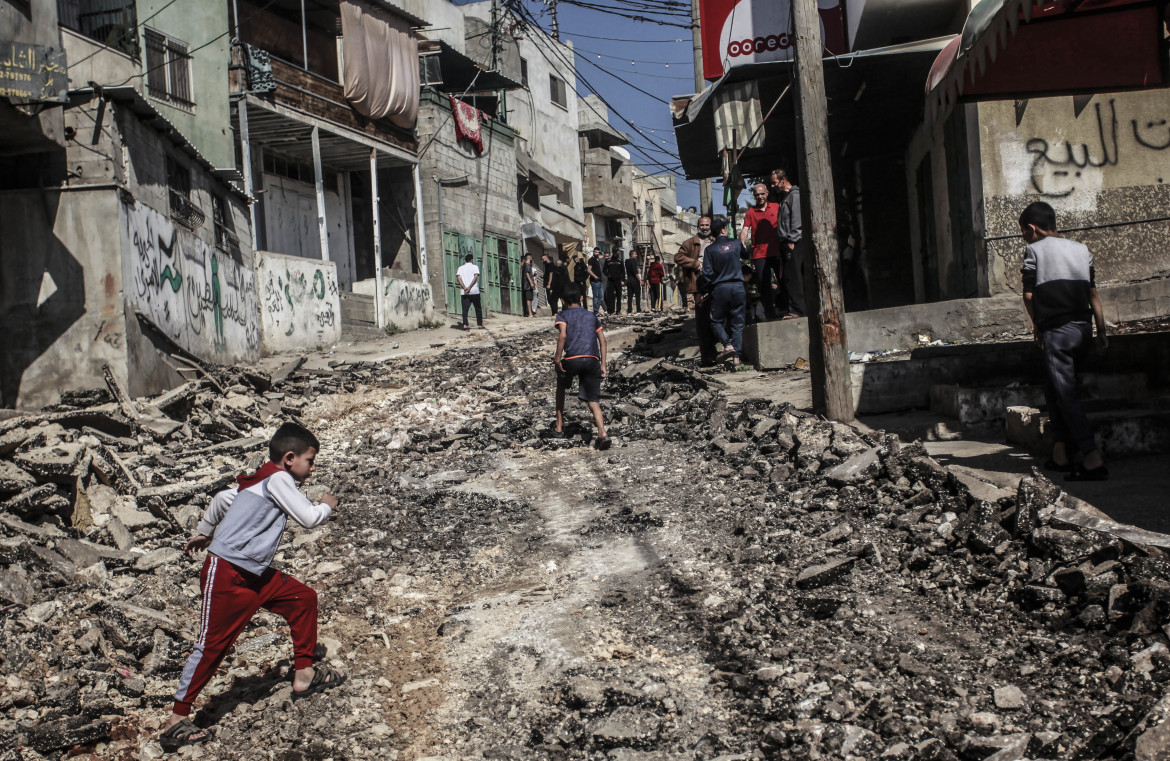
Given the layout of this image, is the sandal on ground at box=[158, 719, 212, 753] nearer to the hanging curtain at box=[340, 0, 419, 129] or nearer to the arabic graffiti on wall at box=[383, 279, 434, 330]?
the arabic graffiti on wall at box=[383, 279, 434, 330]

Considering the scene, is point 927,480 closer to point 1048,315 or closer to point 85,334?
point 1048,315

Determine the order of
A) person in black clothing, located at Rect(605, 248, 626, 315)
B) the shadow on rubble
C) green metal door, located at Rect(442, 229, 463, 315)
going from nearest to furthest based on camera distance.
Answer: the shadow on rubble, person in black clothing, located at Rect(605, 248, 626, 315), green metal door, located at Rect(442, 229, 463, 315)

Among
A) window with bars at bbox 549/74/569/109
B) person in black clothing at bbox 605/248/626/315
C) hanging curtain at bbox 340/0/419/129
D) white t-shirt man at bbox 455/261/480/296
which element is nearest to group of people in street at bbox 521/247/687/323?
person in black clothing at bbox 605/248/626/315

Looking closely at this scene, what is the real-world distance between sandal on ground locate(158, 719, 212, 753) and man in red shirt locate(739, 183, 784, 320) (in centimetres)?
891

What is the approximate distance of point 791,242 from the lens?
11445mm

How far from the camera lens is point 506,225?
1248 inches

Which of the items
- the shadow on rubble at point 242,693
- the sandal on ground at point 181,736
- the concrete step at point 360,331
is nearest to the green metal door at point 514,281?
the concrete step at point 360,331

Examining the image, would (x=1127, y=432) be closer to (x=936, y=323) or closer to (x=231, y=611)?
(x=936, y=323)

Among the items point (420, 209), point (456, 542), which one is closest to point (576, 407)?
point (456, 542)

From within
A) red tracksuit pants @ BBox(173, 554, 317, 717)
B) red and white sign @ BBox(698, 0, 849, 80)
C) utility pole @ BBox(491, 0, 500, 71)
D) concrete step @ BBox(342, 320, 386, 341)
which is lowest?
red tracksuit pants @ BBox(173, 554, 317, 717)

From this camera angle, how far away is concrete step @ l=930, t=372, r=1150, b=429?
7.45m

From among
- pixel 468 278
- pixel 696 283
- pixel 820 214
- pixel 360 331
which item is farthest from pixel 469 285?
pixel 820 214

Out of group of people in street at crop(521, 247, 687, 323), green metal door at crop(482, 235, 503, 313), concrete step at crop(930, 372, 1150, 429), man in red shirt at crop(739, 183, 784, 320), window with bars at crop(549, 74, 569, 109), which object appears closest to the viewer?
concrete step at crop(930, 372, 1150, 429)

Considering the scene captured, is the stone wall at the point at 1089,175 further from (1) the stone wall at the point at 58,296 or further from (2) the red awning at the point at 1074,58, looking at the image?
(1) the stone wall at the point at 58,296
